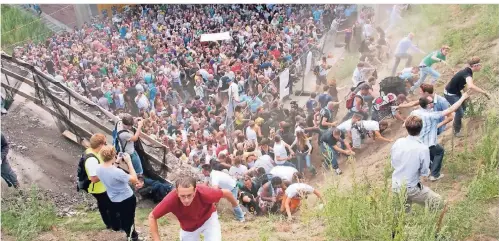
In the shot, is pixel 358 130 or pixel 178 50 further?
pixel 178 50

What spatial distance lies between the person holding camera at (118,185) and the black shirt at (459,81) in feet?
12.9

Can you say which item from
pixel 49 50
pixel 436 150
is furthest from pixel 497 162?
pixel 49 50

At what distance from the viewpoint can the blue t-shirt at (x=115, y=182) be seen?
448cm

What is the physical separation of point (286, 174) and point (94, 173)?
2599mm

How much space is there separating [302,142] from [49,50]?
495 centimetres

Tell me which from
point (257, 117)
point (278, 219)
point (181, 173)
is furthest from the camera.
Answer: point (257, 117)

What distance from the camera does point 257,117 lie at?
8.39 meters

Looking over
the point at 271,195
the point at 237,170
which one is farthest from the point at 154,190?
the point at 271,195

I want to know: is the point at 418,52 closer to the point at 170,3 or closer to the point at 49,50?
the point at 170,3

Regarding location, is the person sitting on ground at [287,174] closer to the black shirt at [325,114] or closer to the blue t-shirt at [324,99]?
the black shirt at [325,114]

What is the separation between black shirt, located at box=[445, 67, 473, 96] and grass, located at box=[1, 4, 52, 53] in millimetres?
6805

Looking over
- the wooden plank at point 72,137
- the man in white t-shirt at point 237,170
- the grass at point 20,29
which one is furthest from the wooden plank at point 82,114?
the grass at point 20,29

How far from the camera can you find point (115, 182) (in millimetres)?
4559

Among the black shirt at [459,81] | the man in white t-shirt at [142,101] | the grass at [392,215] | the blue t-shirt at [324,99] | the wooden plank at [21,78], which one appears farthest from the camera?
the man in white t-shirt at [142,101]
